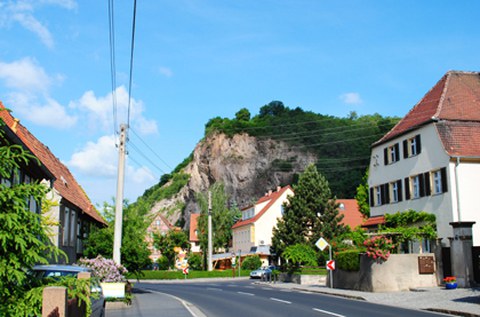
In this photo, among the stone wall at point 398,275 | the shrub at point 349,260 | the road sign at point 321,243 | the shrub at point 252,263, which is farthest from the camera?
the shrub at point 252,263

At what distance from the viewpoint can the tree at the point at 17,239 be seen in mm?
5762

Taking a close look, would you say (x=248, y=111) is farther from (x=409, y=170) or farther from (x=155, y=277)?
(x=409, y=170)

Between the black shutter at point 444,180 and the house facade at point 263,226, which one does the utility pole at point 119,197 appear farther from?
the house facade at point 263,226

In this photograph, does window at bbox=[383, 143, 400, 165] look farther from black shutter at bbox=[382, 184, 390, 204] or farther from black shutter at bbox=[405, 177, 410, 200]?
black shutter at bbox=[405, 177, 410, 200]

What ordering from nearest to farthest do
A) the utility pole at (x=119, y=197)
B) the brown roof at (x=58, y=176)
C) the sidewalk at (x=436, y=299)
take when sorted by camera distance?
the sidewalk at (x=436, y=299) < the utility pole at (x=119, y=197) < the brown roof at (x=58, y=176)

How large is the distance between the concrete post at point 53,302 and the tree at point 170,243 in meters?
70.5

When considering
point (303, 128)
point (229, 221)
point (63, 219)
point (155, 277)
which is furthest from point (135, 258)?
point (303, 128)

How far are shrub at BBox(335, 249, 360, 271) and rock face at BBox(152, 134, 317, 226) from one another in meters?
77.8

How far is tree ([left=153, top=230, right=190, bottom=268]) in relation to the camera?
7631 centimetres

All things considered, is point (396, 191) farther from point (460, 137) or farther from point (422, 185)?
point (460, 137)

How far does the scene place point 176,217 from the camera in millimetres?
140375

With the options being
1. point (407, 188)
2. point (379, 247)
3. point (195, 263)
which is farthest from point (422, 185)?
point (195, 263)

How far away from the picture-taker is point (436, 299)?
2059cm

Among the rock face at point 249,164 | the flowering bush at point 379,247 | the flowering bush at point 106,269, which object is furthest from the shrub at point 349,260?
the rock face at point 249,164
